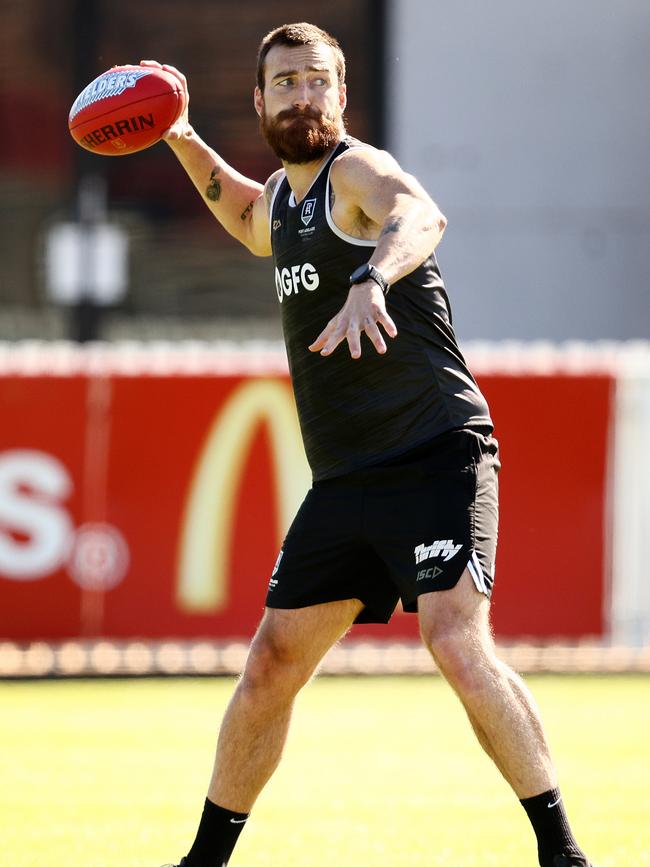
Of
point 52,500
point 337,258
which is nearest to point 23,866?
point 337,258

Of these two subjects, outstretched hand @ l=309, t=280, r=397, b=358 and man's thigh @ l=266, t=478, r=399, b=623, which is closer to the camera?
outstretched hand @ l=309, t=280, r=397, b=358

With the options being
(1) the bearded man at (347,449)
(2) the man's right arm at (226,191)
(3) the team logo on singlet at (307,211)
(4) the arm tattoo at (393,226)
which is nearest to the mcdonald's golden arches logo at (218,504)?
(2) the man's right arm at (226,191)

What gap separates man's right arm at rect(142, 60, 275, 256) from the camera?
224 inches

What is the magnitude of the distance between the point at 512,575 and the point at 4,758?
4.35m

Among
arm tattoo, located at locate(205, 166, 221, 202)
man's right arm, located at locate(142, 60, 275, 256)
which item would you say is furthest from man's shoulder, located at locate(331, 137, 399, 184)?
arm tattoo, located at locate(205, 166, 221, 202)

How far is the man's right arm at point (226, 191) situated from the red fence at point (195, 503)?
17.2 ft

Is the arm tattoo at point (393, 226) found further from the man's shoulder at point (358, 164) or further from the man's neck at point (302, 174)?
the man's neck at point (302, 174)

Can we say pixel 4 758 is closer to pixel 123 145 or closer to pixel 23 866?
pixel 23 866

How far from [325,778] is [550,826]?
8.84 feet

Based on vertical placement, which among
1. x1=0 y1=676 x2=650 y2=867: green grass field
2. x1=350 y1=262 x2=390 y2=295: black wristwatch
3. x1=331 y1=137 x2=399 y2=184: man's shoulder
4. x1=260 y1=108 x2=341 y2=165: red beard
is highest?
x1=260 y1=108 x2=341 y2=165: red beard

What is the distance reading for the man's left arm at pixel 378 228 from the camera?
14.4 feet

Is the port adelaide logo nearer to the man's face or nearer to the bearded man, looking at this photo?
the bearded man

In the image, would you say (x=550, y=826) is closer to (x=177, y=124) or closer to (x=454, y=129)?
(x=177, y=124)

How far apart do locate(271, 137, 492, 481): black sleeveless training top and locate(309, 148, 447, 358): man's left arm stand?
0.30 ft
